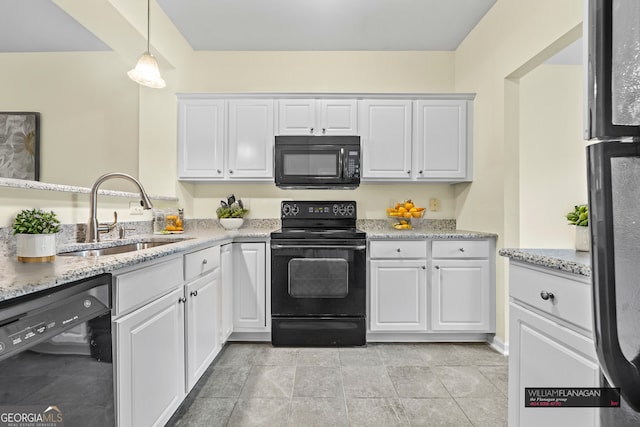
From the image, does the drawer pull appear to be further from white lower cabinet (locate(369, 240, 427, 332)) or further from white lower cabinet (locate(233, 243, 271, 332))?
white lower cabinet (locate(233, 243, 271, 332))

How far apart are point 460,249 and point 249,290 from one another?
5.72 feet

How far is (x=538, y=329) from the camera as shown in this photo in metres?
1.14

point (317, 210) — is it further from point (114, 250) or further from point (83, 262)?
point (83, 262)

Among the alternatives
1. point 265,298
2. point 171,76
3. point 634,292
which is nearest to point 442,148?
point 265,298

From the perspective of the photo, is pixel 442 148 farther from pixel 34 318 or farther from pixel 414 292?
pixel 34 318

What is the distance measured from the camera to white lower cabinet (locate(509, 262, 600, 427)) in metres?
0.95

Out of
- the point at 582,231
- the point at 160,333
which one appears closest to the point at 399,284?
the point at 582,231

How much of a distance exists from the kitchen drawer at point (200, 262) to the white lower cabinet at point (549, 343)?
1543 millimetres

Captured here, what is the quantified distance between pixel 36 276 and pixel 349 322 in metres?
2.09

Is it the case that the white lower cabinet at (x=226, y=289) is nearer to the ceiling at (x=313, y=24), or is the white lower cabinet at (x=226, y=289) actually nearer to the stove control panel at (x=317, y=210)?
the stove control panel at (x=317, y=210)

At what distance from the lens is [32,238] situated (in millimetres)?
1147

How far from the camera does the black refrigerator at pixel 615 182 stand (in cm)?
42

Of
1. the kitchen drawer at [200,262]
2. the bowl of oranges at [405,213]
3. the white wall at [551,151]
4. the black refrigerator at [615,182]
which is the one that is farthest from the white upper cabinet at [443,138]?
the black refrigerator at [615,182]

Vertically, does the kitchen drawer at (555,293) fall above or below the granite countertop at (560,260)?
below
